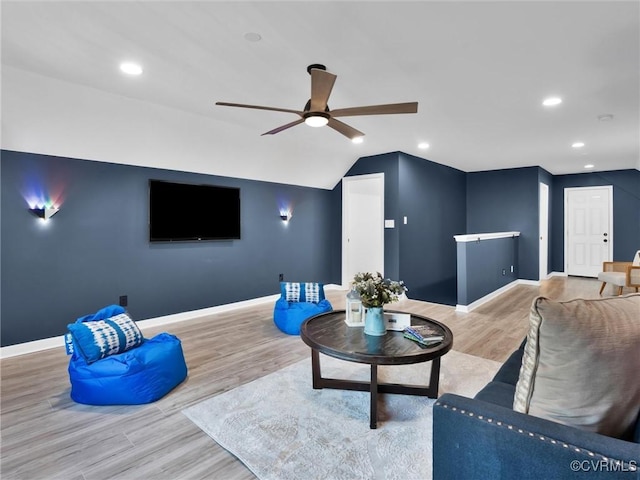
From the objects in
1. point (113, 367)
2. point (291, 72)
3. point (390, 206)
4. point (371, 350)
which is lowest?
point (113, 367)

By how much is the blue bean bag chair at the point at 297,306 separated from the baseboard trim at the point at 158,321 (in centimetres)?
120

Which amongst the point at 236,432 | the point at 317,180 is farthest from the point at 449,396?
the point at 317,180

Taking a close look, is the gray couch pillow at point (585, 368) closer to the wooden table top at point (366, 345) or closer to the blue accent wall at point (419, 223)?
the wooden table top at point (366, 345)

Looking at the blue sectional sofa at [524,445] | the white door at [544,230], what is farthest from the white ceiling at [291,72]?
the white door at [544,230]

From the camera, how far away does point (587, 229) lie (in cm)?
784

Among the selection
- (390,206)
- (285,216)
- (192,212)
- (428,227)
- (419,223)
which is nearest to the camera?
(192,212)

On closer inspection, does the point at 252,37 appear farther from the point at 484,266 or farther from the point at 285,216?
the point at 484,266

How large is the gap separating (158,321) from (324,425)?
9.94 feet

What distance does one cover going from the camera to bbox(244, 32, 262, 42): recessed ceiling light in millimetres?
2270

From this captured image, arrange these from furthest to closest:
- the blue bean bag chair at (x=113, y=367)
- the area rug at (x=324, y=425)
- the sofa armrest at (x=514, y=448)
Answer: the blue bean bag chair at (x=113, y=367), the area rug at (x=324, y=425), the sofa armrest at (x=514, y=448)

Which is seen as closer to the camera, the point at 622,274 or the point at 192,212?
the point at 192,212

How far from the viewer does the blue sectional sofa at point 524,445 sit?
877 millimetres

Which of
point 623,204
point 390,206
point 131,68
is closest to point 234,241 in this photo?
point 390,206

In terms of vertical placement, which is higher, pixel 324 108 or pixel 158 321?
pixel 324 108
